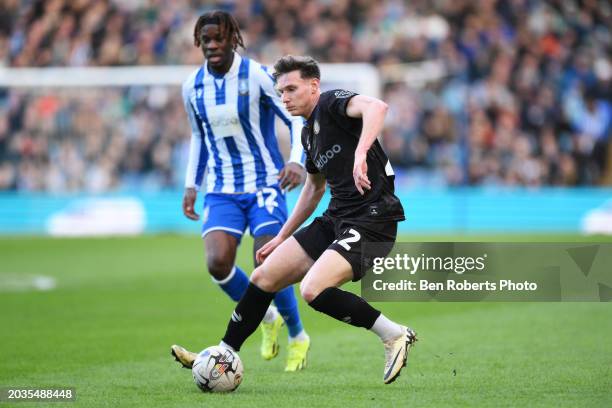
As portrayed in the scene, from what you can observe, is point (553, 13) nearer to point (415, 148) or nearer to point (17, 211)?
point (415, 148)

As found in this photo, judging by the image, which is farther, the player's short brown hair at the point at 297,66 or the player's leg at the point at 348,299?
the player's short brown hair at the point at 297,66

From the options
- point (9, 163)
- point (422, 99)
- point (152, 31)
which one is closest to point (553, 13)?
point (422, 99)

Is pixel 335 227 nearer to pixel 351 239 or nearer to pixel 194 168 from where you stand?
pixel 351 239

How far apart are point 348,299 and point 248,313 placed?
738mm

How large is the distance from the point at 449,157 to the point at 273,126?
49.1ft

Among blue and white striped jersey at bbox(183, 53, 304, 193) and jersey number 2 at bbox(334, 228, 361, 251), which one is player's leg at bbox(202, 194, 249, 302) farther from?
jersey number 2 at bbox(334, 228, 361, 251)

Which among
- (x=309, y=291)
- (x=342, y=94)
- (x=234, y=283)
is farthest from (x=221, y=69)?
(x=309, y=291)

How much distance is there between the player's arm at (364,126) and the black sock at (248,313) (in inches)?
38.5

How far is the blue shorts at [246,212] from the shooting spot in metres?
8.45

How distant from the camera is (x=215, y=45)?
8492mm

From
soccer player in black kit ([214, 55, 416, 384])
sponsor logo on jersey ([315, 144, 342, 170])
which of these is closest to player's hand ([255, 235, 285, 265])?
soccer player in black kit ([214, 55, 416, 384])

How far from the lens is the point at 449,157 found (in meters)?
23.4

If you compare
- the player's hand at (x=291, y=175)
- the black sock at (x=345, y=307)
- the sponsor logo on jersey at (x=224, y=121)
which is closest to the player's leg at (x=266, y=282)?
the black sock at (x=345, y=307)

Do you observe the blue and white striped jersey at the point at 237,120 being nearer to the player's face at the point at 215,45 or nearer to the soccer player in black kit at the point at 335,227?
the player's face at the point at 215,45
